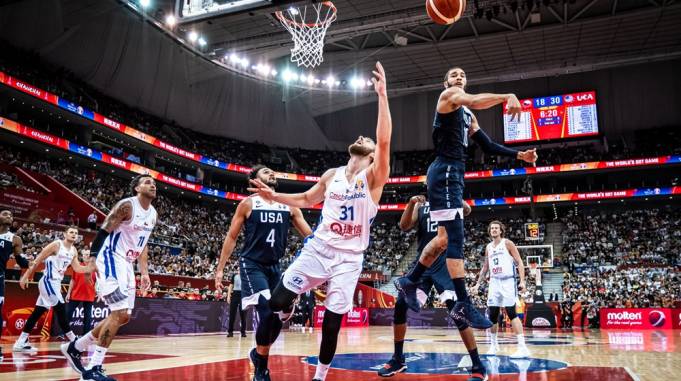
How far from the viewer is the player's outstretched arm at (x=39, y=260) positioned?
849cm

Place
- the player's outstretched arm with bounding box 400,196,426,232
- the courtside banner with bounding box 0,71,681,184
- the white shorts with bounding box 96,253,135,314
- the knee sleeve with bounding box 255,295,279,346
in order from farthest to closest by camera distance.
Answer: the courtside banner with bounding box 0,71,681,184, the player's outstretched arm with bounding box 400,196,426,232, the white shorts with bounding box 96,253,135,314, the knee sleeve with bounding box 255,295,279,346

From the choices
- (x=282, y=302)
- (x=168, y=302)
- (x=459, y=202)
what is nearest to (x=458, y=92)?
(x=459, y=202)

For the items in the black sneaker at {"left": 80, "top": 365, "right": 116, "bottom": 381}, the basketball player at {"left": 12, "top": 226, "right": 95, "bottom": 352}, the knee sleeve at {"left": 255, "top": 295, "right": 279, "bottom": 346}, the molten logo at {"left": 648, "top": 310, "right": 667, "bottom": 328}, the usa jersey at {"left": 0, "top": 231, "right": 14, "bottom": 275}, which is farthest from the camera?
the molten logo at {"left": 648, "top": 310, "right": 667, "bottom": 328}

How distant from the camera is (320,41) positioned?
2409 centimetres

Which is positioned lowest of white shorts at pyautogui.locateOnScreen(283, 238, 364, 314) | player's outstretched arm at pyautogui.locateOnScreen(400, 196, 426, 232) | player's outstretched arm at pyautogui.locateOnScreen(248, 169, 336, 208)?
Answer: white shorts at pyautogui.locateOnScreen(283, 238, 364, 314)

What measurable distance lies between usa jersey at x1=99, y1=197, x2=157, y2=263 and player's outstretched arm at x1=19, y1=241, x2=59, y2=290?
384cm

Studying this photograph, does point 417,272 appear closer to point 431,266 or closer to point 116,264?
point 431,266

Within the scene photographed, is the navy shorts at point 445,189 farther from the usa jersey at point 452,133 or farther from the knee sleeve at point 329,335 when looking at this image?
the knee sleeve at point 329,335

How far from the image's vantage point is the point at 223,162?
126 feet

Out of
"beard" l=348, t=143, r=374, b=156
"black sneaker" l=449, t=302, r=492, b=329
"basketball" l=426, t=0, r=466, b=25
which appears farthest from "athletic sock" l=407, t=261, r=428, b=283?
"basketball" l=426, t=0, r=466, b=25

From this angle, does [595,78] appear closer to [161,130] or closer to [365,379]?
[161,130]

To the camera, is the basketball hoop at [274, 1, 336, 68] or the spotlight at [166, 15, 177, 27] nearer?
the spotlight at [166, 15, 177, 27]

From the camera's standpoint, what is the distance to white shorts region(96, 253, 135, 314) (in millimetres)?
5379

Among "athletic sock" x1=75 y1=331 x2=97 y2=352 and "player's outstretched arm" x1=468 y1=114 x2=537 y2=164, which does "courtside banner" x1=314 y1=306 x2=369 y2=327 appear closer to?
"athletic sock" x1=75 y1=331 x2=97 y2=352
